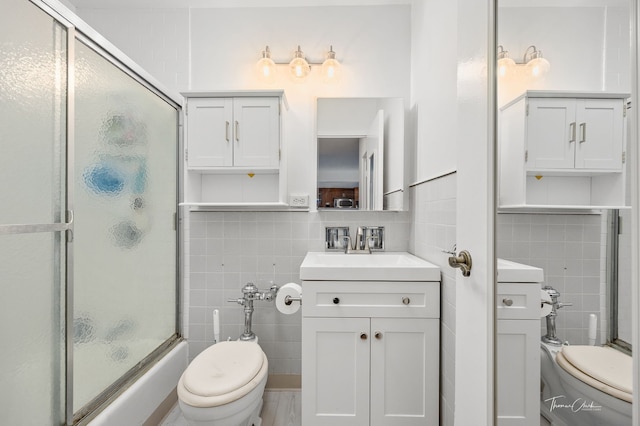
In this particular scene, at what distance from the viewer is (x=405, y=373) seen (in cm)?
133

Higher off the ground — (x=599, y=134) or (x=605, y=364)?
(x=599, y=134)

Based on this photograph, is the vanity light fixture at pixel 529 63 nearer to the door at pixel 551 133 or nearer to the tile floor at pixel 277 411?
the door at pixel 551 133

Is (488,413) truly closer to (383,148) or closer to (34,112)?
(383,148)

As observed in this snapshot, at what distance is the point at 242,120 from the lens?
5.72 feet

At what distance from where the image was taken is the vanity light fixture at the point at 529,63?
506 millimetres

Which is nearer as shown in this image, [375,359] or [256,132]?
[375,359]

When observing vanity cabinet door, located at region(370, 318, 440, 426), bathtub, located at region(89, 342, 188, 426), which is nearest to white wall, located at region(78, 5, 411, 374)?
bathtub, located at region(89, 342, 188, 426)

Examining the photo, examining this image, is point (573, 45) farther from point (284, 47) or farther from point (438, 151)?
point (284, 47)

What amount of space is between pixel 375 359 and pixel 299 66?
1708 mm

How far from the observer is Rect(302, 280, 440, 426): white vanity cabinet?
1.32 meters

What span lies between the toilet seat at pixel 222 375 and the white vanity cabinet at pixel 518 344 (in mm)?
972

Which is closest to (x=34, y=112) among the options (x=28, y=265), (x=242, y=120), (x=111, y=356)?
(x=28, y=265)

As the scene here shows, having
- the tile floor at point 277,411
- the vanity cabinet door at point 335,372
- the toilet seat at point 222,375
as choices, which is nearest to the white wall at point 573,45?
the vanity cabinet door at point 335,372

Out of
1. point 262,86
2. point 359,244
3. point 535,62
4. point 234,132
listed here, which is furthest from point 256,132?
point 535,62
